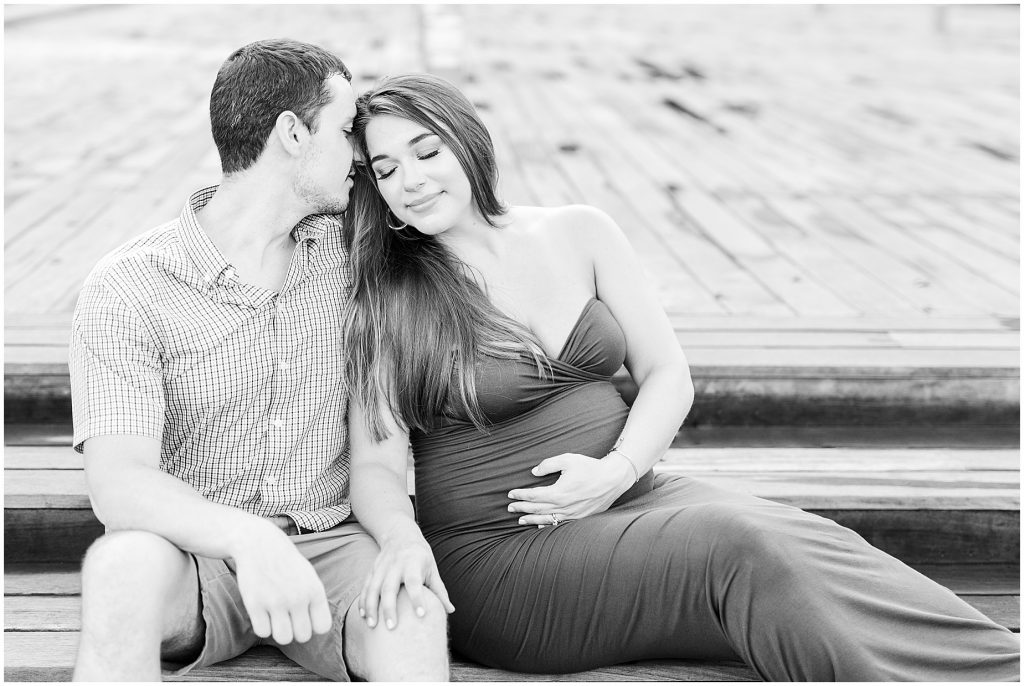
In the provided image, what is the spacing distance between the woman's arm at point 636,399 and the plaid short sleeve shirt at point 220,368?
391 millimetres

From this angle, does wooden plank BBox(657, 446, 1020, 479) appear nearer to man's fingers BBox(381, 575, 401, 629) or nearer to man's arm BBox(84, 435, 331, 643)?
man's fingers BBox(381, 575, 401, 629)

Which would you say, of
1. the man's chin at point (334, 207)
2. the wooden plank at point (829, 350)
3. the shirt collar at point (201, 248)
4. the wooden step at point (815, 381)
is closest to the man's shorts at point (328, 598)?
the shirt collar at point (201, 248)

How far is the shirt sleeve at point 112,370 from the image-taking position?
1635 millimetres

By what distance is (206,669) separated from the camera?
179cm

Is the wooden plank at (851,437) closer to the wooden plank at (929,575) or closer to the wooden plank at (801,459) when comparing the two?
the wooden plank at (801,459)

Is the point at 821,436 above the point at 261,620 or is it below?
below

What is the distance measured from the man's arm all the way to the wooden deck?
3.74ft

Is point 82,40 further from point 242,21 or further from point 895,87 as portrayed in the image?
point 895,87

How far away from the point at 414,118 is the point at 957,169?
3740 mm

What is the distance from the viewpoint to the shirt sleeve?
1.63 meters

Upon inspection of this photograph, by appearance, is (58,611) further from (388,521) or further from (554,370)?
(554,370)

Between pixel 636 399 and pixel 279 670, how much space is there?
838 millimetres

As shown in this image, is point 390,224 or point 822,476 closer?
point 390,224

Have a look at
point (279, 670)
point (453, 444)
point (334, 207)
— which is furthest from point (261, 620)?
point (334, 207)
